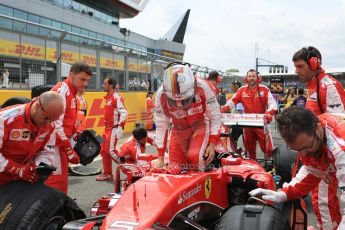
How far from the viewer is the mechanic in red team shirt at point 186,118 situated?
397cm

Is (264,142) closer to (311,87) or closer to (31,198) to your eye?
(311,87)

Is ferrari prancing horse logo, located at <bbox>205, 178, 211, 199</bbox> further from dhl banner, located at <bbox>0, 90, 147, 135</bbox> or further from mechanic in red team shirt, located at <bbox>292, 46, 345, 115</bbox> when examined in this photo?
dhl banner, located at <bbox>0, 90, 147, 135</bbox>

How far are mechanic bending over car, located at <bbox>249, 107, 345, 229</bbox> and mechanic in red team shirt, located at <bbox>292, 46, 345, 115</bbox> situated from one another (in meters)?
1.30

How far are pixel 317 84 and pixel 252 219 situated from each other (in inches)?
90.2

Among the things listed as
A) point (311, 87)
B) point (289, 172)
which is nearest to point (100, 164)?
point (289, 172)

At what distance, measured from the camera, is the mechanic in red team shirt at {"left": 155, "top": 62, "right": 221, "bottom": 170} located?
156 inches

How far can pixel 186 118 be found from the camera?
431 cm

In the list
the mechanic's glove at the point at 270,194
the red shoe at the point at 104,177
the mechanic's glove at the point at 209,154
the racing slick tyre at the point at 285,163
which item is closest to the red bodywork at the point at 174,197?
the mechanic's glove at the point at 209,154

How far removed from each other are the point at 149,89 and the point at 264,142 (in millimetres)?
9553

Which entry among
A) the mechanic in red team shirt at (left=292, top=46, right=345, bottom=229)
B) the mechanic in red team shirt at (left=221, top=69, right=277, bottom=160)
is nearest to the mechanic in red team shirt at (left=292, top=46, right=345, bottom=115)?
the mechanic in red team shirt at (left=292, top=46, right=345, bottom=229)

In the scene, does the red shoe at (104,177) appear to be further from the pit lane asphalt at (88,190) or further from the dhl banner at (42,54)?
the dhl banner at (42,54)

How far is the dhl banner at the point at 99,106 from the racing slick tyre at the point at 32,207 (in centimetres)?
563

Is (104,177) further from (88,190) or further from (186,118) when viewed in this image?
(186,118)

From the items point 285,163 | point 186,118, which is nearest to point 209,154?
point 186,118
